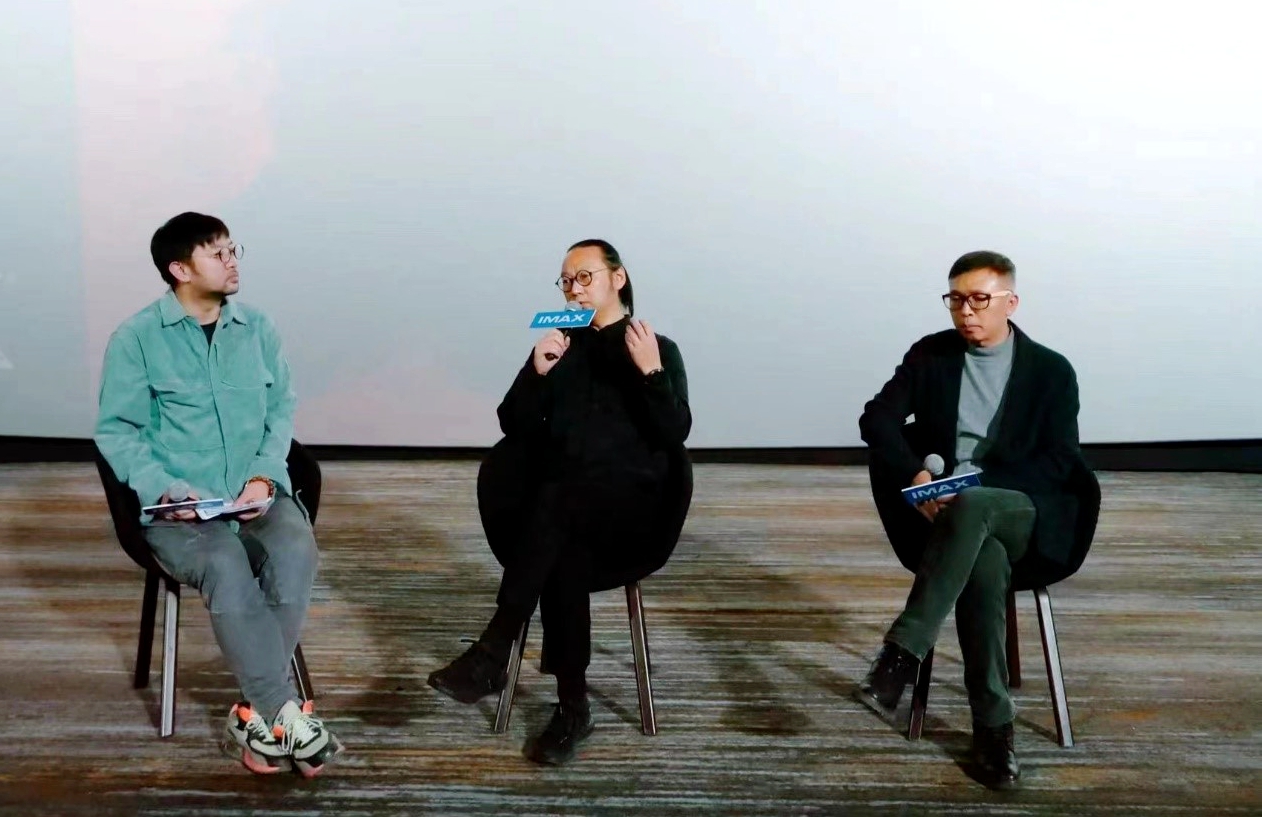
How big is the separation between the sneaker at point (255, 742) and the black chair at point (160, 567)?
0.24m

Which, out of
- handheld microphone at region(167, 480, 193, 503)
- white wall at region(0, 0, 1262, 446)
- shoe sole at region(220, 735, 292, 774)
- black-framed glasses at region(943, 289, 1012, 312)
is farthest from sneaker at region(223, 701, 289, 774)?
white wall at region(0, 0, 1262, 446)

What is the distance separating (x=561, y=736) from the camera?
260cm

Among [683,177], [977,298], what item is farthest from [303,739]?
[683,177]

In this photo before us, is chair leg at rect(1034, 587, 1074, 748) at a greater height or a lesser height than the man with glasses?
lesser

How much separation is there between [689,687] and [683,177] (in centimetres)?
293

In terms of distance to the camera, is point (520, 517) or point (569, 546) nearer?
point (569, 546)

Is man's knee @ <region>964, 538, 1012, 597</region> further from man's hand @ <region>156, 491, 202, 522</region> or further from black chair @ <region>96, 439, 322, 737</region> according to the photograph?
man's hand @ <region>156, 491, 202, 522</region>

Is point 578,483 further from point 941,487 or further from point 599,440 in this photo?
point 941,487

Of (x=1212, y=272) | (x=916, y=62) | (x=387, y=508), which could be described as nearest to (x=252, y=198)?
(x=387, y=508)

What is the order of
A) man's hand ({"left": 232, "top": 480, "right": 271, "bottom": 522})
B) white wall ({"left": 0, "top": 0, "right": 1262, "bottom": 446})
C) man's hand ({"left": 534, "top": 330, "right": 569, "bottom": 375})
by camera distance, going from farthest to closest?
white wall ({"left": 0, "top": 0, "right": 1262, "bottom": 446}) < man's hand ({"left": 534, "top": 330, "right": 569, "bottom": 375}) < man's hand ({"left": 232, "top": 480, "right": 271, "bottom": 522})

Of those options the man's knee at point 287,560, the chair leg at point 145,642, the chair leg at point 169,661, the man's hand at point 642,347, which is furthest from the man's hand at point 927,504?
the chair leg at point 145,642

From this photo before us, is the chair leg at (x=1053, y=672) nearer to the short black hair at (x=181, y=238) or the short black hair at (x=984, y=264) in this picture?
the short black hair at (x=984, y=264)

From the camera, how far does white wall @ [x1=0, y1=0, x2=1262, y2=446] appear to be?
529cm

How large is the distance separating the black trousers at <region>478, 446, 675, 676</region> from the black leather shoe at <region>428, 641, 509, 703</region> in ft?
0.31
